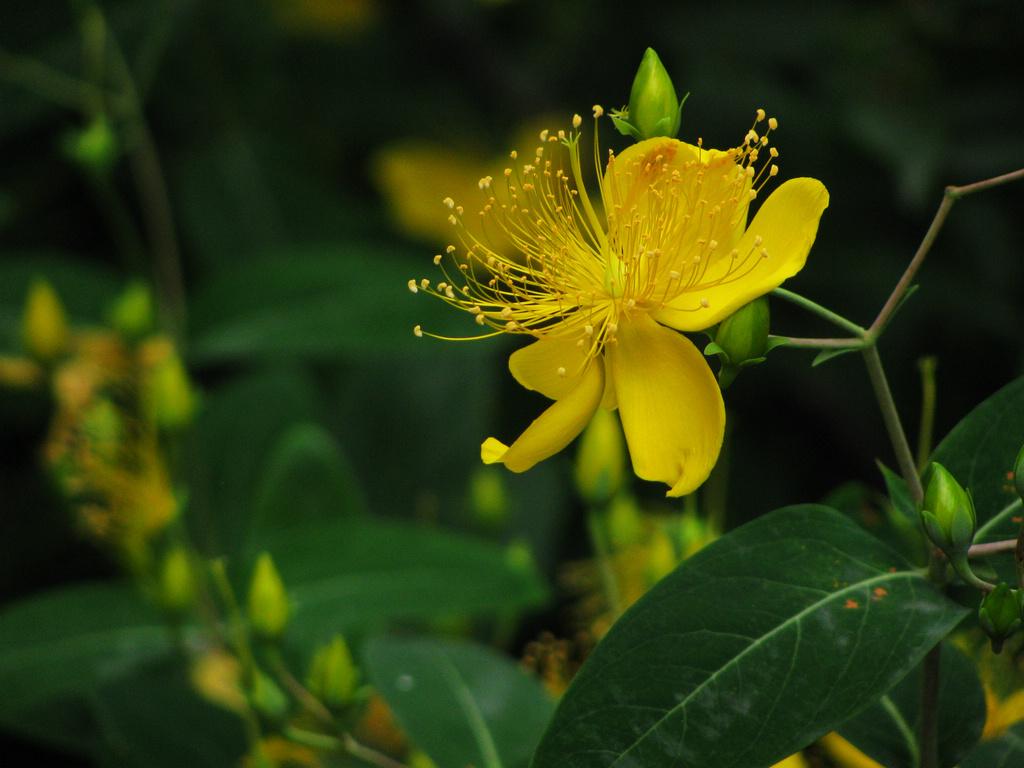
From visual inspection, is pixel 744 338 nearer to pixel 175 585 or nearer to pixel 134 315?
pixel 175 585

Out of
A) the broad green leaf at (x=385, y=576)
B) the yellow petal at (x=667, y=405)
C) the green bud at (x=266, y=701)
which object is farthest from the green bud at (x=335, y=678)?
the yellow petal at (x=667, y=405)

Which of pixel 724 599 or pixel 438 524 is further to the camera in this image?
pixel 438 524

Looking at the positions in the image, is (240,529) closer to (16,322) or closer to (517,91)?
(16,322)

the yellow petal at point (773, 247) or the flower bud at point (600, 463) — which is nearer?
the yellow petal at point (773, 247)

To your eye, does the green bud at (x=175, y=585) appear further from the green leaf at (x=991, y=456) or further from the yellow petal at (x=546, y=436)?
the green leaf at (x=991, y=456)

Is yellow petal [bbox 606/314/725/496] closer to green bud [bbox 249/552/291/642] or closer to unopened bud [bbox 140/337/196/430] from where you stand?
green bud [bbox 249/552/291/642]

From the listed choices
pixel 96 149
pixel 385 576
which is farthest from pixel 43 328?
pixel 385 576

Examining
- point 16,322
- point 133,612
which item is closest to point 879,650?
point 133,612

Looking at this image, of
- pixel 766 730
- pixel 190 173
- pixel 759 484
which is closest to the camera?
pixel 766 730
